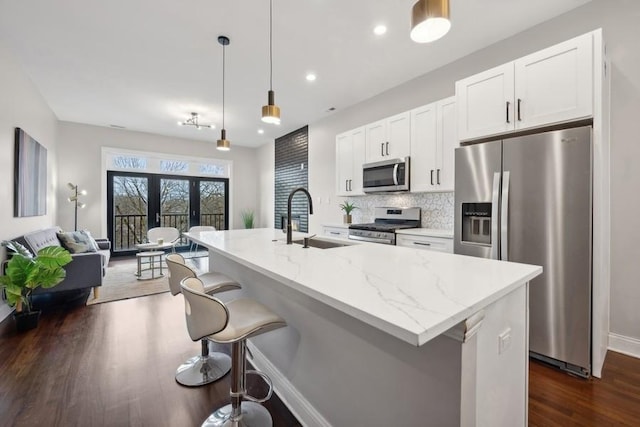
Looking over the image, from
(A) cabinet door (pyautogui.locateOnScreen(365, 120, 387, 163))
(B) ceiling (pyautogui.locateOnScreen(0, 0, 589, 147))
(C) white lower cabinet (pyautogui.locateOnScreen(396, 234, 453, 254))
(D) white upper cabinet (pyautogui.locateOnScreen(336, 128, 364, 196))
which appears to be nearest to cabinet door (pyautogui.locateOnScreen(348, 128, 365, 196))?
(D) white upper cabinet (pyautogui.locateOnScreen(336, 128, 364, 196))

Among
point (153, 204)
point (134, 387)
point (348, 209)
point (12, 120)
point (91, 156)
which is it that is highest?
point (91, 156)

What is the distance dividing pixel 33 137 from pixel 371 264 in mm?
5285

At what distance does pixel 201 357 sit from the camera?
6.92ft

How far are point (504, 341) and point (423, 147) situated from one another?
101 inches

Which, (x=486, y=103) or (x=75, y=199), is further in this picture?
(x=75, y=199)

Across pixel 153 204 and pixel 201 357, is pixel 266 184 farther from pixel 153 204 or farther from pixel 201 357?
pixel 201 357

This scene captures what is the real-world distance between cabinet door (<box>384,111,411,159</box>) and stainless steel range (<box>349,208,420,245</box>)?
77 cm

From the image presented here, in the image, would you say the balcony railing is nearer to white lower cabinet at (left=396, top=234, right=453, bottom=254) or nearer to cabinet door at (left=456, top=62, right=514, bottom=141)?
white lower cabinet at (left=396, top=234, right=453, bottom=254)

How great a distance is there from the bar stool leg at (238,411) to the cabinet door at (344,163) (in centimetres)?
317

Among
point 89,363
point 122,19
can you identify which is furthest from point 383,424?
point 122,19

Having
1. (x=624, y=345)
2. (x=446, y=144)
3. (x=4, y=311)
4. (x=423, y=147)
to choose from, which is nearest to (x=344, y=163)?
(x=423, y=147)

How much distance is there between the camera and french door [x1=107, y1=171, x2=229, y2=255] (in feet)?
20.2

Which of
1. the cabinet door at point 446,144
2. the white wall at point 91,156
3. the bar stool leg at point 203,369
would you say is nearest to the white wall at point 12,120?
the white wall at point 91,156

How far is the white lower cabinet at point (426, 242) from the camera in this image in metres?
2.71
